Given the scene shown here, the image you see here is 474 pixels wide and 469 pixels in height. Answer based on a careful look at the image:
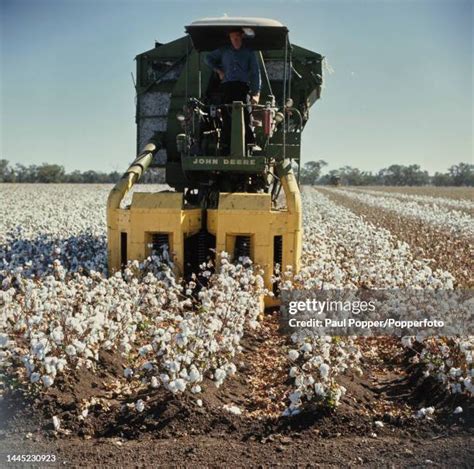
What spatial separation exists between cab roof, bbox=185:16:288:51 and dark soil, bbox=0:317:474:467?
188 inches

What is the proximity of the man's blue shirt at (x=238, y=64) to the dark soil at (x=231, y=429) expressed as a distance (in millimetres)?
4605

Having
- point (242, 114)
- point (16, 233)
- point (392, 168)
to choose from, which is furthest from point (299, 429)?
point (392, 168)

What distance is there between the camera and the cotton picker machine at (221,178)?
8.70 meters

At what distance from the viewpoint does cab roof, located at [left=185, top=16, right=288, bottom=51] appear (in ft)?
28.6

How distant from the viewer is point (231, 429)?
5.16 m

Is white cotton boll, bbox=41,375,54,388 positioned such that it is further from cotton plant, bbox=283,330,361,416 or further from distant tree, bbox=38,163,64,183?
distant tree, bbox=38,163,64,183

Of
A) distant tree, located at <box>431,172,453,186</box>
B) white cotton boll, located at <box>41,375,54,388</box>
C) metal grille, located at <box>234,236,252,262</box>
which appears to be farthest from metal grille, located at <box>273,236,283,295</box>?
distant tree, located at <box>431,172,453,186</box>

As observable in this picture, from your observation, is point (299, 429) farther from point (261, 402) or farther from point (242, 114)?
point (242, 114)

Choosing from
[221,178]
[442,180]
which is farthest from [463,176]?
[221,178]

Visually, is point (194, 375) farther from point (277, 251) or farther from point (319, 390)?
point (277, 251)

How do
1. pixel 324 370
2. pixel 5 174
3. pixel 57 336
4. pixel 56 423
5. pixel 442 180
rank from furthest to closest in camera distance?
pixel 442 180
pixel 5 174
pixel 57 336
pixel 324 370
pixel 56 423

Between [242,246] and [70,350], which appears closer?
[70,350]

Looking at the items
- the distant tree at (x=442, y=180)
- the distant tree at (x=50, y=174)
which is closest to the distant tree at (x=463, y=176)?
the distant tree at (x=442, y=180)

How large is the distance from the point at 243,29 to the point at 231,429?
5.58 metres
